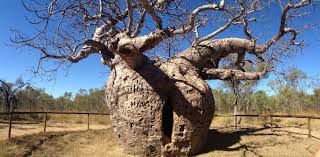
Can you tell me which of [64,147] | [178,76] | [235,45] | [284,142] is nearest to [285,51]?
[235,45]

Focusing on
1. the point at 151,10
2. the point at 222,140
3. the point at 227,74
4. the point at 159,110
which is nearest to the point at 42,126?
the point at 159,110

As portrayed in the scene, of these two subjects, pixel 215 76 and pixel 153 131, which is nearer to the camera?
pixel 153 131

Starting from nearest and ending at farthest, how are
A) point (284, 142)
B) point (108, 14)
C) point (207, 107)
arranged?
point (108, 14) → point (207, 107) → point (284, 142)

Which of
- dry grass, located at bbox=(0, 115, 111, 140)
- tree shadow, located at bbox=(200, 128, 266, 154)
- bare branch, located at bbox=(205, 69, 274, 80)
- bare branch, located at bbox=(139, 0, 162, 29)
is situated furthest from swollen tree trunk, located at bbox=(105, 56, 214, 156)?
dry grass, located at bbox=(0, 115, 111, 140)

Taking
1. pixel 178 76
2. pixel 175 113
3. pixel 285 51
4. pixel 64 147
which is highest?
pixel 285 51

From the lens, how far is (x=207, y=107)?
9.40 metres

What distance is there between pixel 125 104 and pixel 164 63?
5.26 feet

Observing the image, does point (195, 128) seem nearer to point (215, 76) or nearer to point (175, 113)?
point (175, 113)

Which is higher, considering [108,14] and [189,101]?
[108,14]

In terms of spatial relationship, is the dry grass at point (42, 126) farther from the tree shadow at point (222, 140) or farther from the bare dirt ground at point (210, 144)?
the tree shadow at point (222, 140)

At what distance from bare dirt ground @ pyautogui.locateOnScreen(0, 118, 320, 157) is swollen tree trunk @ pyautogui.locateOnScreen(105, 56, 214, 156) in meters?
0.53

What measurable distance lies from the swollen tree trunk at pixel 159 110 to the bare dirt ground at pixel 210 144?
533mm

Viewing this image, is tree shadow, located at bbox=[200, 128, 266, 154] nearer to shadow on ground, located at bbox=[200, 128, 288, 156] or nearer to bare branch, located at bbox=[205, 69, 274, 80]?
shadow on ground, located at bbox=[200, 128, 288, 156]

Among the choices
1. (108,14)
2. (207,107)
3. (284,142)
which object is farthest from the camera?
(284,142)
